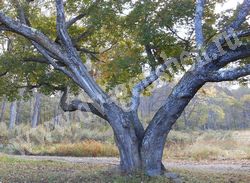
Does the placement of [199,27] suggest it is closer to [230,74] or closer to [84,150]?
[230,74]

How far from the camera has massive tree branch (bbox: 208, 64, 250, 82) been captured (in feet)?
26.0

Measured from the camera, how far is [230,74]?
26.6ft

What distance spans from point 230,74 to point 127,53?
5582 millimetres

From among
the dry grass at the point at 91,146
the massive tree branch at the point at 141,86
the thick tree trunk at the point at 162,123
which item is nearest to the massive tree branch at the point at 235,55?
the thick tree trunk at the point at 162,123

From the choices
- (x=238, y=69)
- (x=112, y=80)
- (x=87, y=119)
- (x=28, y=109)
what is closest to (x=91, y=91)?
(x=112, y=80)

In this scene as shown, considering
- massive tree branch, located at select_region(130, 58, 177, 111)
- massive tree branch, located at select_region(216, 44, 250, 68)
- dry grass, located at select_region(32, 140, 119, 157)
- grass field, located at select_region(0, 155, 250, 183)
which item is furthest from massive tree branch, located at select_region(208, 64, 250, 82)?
dry grass, located at select_region(32, 140, 119, 157)

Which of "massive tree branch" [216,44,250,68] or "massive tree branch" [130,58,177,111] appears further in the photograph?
"massive tree branch" [130,58,177,111]

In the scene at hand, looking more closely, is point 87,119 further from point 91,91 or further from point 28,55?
point 91,91

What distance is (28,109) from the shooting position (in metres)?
49.5

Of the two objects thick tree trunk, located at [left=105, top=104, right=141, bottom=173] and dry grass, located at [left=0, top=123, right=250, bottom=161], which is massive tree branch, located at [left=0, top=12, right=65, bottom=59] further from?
dry grass, located at [left=0, top=123, right=250, bottom=161]

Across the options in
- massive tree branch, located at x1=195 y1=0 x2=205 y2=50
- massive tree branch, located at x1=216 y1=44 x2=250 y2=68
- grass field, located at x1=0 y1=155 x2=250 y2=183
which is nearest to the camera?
massive tree branch, located at x1=216 y1=44 x2=250 y2=68

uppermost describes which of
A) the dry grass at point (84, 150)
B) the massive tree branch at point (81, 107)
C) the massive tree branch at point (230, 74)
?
the massive tree branch at point (230, 74)

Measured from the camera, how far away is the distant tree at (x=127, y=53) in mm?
8758

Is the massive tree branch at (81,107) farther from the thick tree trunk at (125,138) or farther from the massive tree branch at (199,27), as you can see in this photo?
the massive tree branch at (199,27)
